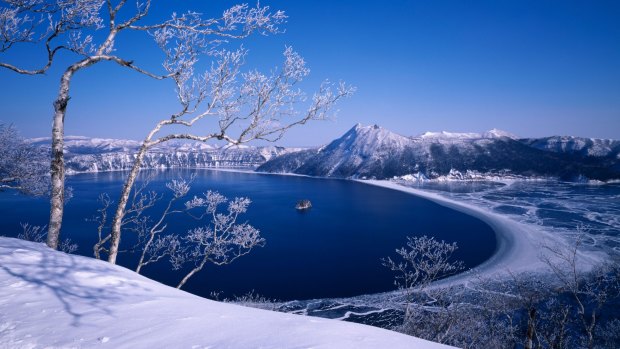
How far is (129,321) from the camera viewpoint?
4031 millimetres

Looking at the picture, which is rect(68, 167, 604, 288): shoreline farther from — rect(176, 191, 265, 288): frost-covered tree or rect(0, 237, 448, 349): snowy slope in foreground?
rect(0, 237, 448, 349): snowy slope in foreground

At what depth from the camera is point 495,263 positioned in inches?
1642

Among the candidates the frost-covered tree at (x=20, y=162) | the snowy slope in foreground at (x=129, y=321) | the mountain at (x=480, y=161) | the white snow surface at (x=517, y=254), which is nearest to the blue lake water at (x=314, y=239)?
the white snow surface at (x=517, y=254)

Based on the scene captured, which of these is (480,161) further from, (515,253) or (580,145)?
(515,253)

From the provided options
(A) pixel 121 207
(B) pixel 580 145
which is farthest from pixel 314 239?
(B) pixel 580 145

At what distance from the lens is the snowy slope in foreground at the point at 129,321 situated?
11.7 feet

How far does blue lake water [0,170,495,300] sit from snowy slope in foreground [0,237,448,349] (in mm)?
23554

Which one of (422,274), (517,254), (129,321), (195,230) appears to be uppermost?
(129,321)

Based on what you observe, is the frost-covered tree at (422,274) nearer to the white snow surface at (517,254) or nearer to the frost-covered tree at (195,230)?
the white snow surface at (517,254)

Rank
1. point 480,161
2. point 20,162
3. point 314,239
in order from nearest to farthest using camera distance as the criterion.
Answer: point 20,162 < point 314,239 < point 480,161

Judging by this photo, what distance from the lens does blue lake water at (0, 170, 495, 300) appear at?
3775cm

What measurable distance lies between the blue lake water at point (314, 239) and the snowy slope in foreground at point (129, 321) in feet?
77.3

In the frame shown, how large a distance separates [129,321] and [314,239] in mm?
55495

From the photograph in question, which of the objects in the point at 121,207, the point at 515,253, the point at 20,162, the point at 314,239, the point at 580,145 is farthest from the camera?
the point at 580,145
